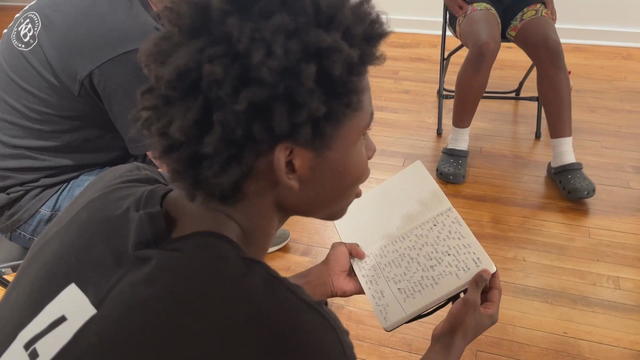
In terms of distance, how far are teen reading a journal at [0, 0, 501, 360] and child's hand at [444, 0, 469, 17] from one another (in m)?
1.34

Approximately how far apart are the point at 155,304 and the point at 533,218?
59.7 inches

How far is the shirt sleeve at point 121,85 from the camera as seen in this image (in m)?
0.92

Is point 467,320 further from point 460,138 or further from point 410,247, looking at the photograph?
point 460,138

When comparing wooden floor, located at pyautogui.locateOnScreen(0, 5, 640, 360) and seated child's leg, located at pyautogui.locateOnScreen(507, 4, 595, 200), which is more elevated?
seated child's leg, located at pyautogui.locateOnScreen(507, 4, 595, 200)

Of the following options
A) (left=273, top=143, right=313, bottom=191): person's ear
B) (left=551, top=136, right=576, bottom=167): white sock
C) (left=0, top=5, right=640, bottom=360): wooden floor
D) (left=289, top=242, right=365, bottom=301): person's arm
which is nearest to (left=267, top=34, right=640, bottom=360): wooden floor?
(left=0, top=5, right=640, bottom=360): wooden floor

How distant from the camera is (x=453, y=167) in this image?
189 centimetres

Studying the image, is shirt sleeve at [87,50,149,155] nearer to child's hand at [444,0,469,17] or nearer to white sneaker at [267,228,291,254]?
white sneaker at [267,228,291,254]

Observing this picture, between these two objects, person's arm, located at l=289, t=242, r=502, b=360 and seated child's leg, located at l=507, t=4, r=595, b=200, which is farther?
seated child's leg, located at l=507, t=4, r=595, b=200

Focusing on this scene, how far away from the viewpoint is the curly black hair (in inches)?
20.1

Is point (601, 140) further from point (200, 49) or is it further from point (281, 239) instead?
point (200, 49)

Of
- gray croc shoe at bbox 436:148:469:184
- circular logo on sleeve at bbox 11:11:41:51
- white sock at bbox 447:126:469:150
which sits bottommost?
gray croc shoe at bbox 436:148:469:184

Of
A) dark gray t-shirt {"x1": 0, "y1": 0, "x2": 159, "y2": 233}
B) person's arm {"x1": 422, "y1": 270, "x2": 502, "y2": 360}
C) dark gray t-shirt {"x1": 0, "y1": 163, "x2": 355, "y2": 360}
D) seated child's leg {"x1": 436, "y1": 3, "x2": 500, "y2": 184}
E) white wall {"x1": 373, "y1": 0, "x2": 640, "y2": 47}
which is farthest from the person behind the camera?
white wall {"x1": 373, "y1": 0, "x2": 640, "y2": 47}

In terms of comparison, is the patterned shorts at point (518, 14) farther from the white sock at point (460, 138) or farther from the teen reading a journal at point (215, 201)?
the teen reading a journal at point (215, 201)

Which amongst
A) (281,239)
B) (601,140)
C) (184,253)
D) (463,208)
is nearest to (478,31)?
(463,208)
